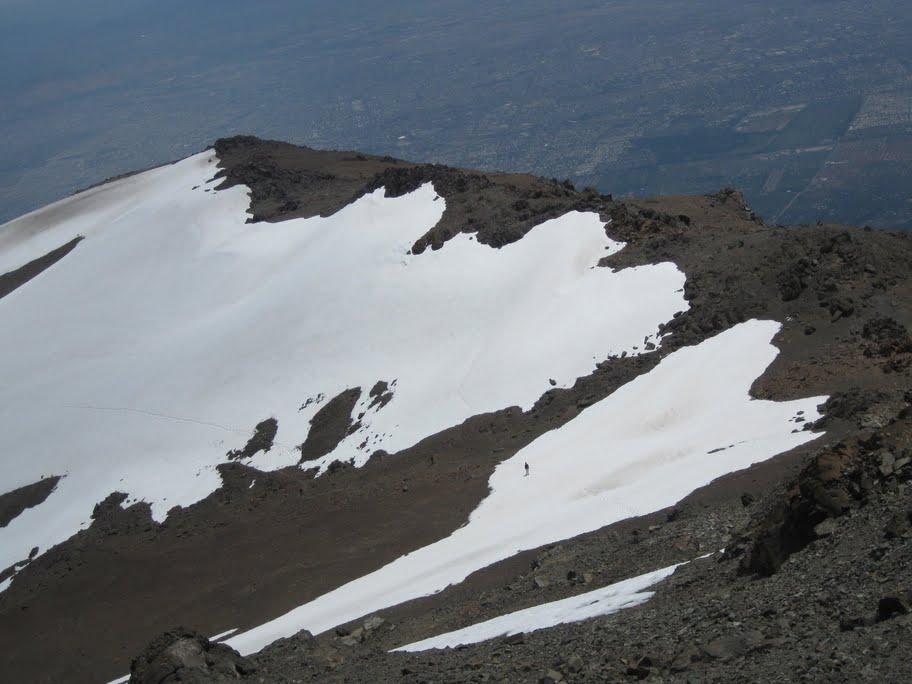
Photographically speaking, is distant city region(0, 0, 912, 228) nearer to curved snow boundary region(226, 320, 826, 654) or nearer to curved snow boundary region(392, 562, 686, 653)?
curved snow boundary region(226, 320, 826, 654)

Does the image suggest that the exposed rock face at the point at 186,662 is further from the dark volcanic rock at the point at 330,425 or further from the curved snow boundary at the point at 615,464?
the dark volcanic rock at the point at 330,425

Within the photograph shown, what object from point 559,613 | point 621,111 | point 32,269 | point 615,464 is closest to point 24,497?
point 32,269

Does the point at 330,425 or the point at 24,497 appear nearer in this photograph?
the point at 330,425

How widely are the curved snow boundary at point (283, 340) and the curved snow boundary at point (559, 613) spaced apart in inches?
542

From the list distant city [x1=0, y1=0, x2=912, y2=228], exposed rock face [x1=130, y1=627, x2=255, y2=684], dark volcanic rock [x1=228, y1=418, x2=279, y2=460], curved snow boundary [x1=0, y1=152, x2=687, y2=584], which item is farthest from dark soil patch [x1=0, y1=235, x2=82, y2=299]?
distant city [x1=0, y1=0, x2=912, y2=228]

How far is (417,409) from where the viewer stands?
32.0 meters

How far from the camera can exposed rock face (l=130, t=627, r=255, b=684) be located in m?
14.7

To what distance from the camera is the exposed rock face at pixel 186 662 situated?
14.7 meters

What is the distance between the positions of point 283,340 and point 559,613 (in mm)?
25878

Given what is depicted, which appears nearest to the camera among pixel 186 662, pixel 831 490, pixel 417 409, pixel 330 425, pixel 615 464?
pixel 831 490

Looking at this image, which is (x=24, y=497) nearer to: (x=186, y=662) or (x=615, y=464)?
(x=615, y=464)

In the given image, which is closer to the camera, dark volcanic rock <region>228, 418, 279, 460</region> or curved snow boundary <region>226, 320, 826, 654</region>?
curved snow boundary <region>226, 320, 826, 654</region>

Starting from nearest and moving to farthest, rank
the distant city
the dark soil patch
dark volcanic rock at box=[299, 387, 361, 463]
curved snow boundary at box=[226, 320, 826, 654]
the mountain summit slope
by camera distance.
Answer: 1. the mountain summit slope
2. curved snow boundary at box=[226, 320, 826, 654]
3. dark volcanic rock at box=[299, 387, 361, 463]
4. the dark soil patch
5. the distant city

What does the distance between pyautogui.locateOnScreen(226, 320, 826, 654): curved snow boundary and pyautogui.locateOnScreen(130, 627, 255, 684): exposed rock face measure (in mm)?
5416
